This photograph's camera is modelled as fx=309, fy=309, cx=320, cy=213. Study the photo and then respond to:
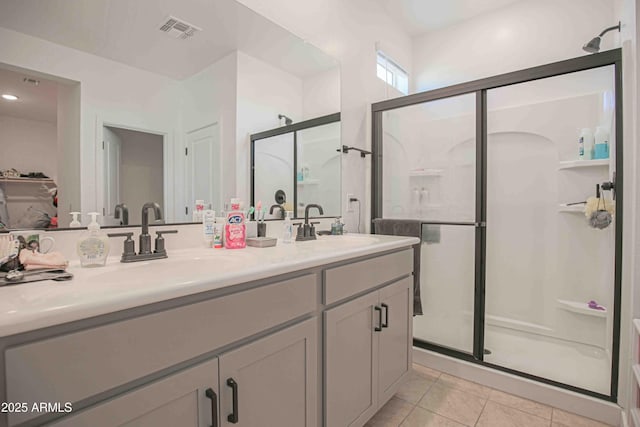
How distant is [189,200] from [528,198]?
8.44 feet

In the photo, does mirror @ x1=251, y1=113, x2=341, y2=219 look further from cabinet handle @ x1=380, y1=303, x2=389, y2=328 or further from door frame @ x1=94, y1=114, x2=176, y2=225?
cabinet handle @ x1=380, y1=303, x2=389, y2=328

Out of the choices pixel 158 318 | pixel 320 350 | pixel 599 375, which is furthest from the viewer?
pixel 599 375

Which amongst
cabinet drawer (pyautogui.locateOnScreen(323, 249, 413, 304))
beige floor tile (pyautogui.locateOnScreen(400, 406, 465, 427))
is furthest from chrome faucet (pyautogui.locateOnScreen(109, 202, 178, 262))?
beige floor tile (pyautogui.locateOnScreen(400, 406, 465, 427))

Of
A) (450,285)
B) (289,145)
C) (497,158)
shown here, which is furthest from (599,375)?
(289,145)

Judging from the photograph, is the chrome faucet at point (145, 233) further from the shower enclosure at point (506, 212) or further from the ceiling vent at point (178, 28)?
the shower enclosure at point (506, 212)

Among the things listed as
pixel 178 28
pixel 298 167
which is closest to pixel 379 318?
pixel 298 167

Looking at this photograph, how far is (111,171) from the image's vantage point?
3.92ft

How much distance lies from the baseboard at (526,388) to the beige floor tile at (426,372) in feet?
0.09

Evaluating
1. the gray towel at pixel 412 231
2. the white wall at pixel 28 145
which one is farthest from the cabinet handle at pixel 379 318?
the white wall at pixel 28 145

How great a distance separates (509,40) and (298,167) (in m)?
2.24

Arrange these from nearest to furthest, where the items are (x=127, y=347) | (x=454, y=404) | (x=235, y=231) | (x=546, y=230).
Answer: (x=127, y=347), (x=235, y=231), (x=454, y=404), (x=546, y=230)

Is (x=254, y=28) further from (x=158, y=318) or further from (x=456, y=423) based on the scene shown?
(x=456, y=423)

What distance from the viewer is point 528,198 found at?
2.54 meters

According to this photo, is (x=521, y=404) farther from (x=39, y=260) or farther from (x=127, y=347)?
(x=39, y=260)
